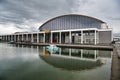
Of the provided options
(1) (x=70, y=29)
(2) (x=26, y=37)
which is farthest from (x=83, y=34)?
(2) (x=26, y=37)

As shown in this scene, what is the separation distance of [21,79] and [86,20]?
6069 cm

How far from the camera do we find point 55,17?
7831cm

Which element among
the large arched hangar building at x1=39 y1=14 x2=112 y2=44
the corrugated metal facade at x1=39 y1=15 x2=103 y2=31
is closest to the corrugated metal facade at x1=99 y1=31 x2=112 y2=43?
the large arched hangar building at x1=39 y1=14 x2=112 y2=44

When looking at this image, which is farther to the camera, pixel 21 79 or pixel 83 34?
pixel 83 34

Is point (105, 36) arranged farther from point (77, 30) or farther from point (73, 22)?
point (73, 22)

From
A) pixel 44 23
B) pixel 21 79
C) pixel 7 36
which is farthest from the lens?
pixel 7 36

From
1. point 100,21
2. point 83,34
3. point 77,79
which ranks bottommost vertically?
point 77,79

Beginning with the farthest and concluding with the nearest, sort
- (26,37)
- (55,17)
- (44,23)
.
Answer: (26,37) < (44,23) < (55,17)

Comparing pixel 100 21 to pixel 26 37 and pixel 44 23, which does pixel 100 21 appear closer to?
pixel 44 23

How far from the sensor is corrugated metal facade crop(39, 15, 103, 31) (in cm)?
6794

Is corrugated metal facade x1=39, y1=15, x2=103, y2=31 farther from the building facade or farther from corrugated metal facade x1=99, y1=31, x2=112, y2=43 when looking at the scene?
corrugated metal facade x1=99, y1=31, x2=112, y2=43

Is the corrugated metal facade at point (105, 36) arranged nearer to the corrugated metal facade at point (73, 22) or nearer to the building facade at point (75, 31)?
the building facade at point (75, 31)

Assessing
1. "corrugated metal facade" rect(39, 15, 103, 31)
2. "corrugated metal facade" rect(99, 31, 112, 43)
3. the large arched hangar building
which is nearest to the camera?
"corrugated metal facade" rect(99, 31, 112, 43)

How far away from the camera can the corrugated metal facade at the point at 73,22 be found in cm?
6794
